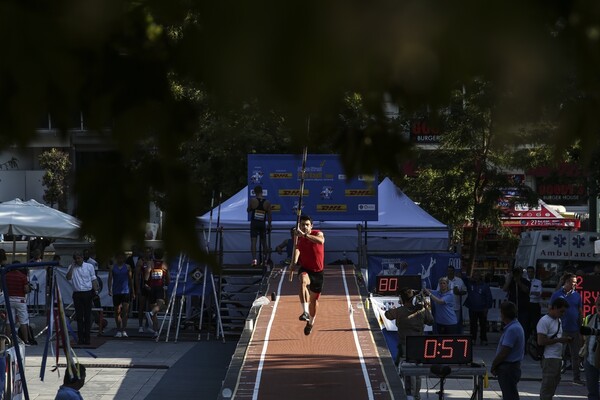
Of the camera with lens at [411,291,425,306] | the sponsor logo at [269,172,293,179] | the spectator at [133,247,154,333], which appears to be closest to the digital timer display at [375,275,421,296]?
the camera with lens at [411,291,425,306]

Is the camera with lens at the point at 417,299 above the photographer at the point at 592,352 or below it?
above

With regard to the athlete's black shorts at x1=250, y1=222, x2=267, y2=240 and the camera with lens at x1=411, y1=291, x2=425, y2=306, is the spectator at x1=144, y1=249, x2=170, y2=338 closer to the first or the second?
the athlete's black shorts at x1=250, y1=222, x2=267, y2=240

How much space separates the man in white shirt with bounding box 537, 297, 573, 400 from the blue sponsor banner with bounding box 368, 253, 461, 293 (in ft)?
29.1

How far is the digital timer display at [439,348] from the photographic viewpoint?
1295cm

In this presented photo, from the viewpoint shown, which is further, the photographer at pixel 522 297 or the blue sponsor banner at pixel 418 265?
the blue sponsor banner at pixel 418 265

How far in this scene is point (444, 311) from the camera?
1950 centimetres

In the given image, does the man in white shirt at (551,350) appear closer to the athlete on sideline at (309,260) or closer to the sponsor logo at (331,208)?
the athlete on sideline at (309,260)

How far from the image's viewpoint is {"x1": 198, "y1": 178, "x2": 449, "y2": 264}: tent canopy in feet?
82.0

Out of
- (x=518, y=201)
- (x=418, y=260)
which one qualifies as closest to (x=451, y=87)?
(x=418, y=260)

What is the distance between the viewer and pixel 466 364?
13.1 metres

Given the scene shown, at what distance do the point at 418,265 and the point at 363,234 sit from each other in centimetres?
251

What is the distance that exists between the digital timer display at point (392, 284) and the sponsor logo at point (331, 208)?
14.8 feet

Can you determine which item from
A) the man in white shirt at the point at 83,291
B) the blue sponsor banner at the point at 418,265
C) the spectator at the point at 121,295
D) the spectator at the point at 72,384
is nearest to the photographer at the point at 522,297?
the blue sponsor banner at the point at 418,265

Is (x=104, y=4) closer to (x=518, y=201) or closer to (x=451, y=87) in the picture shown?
(x=451, y=87)
